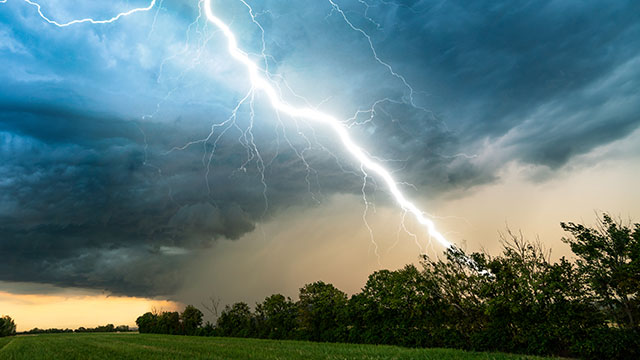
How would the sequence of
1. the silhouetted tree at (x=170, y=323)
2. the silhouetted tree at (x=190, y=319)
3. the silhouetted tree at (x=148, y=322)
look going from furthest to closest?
the silhouetted tree at (x=148, y=322) → the silhouetted tree at (x=170, y=323) → the silhouetted tree at (x=190, y=319)

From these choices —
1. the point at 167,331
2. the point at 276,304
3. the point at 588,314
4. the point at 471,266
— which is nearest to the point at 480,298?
the point at 471,266

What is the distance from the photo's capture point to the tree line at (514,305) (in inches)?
675

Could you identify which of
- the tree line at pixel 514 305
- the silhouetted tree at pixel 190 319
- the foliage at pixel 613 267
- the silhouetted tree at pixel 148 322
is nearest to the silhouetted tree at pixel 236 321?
the silhouetted tree at pixel 190 319

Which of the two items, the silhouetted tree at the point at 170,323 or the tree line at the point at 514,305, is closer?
the tree line at the point at 514,305

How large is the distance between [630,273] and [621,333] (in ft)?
10.6

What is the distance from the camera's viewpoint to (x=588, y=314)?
17.7 meters

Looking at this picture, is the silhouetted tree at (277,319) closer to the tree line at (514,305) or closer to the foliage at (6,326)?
the tree line at (514,305)

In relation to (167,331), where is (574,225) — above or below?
above

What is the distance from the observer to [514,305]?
19516mm

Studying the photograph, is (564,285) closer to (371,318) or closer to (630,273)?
(630,273)

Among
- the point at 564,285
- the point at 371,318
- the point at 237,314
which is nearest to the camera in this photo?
the point at 564,285

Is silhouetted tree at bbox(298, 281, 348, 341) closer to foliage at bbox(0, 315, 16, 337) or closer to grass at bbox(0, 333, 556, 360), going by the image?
grass at bbox(0, 333, 556, 360)

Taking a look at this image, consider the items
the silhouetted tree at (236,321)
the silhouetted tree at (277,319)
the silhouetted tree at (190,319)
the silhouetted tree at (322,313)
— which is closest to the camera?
the silhouetted tree at (322,313)

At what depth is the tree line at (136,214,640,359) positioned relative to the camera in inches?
675
